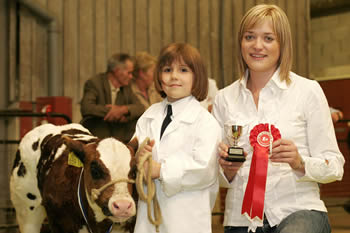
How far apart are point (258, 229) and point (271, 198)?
165 mm

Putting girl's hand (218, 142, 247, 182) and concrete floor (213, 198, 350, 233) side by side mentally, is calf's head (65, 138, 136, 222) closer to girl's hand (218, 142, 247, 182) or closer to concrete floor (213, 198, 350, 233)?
girl's hand (218, 142, 247, 182)

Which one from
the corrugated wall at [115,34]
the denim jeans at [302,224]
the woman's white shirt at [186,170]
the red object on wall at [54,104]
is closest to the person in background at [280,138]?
the denim jeans at [302,224]

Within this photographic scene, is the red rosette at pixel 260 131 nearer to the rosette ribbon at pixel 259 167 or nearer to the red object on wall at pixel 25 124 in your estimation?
the rosette ribbon at pixel 259 167

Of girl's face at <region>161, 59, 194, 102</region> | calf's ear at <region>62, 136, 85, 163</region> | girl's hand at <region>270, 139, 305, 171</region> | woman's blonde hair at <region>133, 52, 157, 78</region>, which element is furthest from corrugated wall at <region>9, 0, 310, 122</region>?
girl's hand at <region>270, 139, 305, 171</region>

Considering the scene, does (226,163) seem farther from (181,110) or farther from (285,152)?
(181,110)

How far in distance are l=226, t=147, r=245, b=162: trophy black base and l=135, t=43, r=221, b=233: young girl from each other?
218 millimetres

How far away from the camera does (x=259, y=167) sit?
7.86 ft

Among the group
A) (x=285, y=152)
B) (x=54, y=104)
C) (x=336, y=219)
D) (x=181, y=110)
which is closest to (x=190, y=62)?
(x=181, y=110)

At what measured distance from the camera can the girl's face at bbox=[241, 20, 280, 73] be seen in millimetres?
2559

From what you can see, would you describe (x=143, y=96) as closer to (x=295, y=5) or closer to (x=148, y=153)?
(x=148, y=153)

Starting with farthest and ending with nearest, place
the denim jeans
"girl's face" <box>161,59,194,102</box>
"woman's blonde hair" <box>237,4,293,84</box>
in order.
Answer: "girl's face" <box>161,59,194,102</box>, "woman's blonde hair" <box>237,4,293,84</box>, the denim jeans

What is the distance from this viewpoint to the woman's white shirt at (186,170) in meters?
2.55

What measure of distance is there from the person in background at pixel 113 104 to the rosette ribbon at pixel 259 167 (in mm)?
2945

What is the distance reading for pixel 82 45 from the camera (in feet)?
25.3
